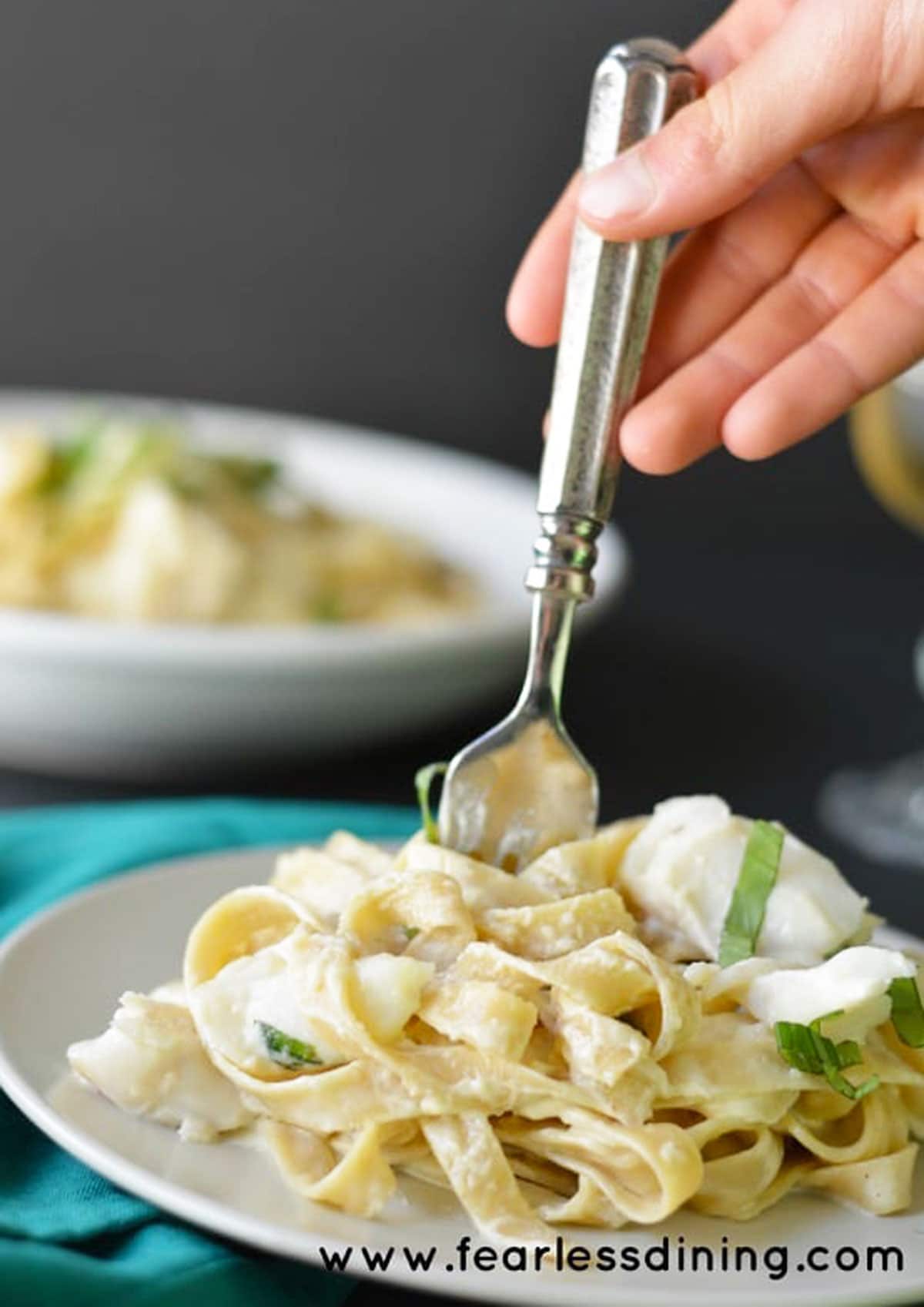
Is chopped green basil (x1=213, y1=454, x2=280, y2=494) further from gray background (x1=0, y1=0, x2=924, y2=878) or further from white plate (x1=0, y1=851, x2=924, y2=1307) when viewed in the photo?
white plate (x1=0, y1=851, x2=924, y2=1307)

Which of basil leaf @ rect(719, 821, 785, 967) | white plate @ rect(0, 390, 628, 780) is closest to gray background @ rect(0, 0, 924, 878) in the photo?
white plate @ rect(0, 390, 628, 780)

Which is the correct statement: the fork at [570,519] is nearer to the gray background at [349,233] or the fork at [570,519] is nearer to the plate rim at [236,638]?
the plate rim at [236,638]

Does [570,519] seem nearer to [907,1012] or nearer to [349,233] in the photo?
[907,1012]

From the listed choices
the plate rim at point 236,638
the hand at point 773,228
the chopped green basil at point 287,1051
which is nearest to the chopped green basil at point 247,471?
the plate rim at point 236,638

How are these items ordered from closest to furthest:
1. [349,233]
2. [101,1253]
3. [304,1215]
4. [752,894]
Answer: [304,1215]
[101,1253]
[752,894]
[349,233]

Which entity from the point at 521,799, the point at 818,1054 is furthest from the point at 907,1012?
the point at 521,799
